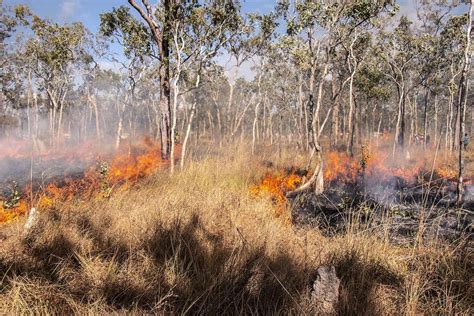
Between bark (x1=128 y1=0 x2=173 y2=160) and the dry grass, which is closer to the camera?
the dry grass

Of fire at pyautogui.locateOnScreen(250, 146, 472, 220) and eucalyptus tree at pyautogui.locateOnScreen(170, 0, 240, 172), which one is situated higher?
eucalyptus tree at pyautogui.locateOnScreen(170, 0, 240, 172)

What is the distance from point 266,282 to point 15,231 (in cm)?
253

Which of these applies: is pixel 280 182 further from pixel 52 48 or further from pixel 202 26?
pixel 52 48

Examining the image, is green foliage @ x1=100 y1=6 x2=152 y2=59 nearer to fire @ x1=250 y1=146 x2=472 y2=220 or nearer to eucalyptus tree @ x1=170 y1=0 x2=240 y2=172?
eucalyptus tree @ x1=170 y1=0 x2=240 y2=172

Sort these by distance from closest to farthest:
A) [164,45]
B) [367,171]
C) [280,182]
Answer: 1. [280,182]
2. [164,45]
3. [367,171]

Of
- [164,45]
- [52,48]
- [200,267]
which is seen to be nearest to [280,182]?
[164,45]

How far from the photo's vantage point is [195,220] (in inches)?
144

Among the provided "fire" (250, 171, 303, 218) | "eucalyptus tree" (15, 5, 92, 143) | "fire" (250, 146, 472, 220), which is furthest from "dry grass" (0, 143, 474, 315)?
"eucalyptus tree" (15, 5, 92, 143)

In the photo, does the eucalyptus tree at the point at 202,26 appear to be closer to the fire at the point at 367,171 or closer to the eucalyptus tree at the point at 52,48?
the fire at the point at 367,171

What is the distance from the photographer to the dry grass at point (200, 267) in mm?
2143

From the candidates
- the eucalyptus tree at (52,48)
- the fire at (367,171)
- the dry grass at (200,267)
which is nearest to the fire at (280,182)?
the fire at (367,171)

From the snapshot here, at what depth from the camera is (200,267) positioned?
273cm

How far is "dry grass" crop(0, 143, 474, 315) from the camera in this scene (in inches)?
84.4

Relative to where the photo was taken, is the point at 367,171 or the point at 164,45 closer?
the point at 164,45
